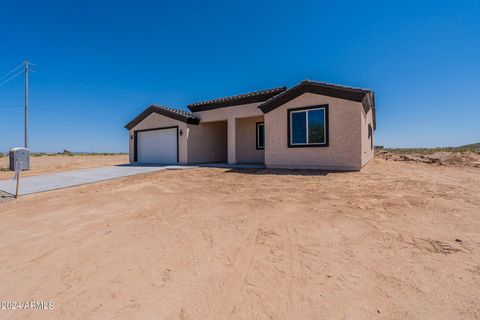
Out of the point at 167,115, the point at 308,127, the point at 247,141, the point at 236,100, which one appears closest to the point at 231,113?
the point at 236,100

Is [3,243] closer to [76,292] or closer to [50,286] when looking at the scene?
[50,286]

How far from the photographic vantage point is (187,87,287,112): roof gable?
39.8 ft

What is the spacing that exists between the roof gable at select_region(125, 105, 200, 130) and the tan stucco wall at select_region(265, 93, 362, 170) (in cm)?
549

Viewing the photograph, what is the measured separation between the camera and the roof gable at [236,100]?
12125 mm

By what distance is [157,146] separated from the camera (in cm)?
1573

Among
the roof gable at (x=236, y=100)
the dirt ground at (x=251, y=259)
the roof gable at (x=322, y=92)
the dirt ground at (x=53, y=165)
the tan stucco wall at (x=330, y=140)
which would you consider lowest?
the dirt ground at (x=251, y=259)

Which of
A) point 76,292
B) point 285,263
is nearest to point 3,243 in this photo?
point 76,292

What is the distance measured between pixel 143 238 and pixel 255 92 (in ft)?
35.7

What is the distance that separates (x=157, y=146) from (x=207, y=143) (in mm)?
3582

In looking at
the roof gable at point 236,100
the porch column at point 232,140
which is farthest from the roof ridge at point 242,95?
the porch column at point 232,140

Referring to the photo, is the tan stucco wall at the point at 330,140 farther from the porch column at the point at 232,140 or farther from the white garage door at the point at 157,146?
the white garage door at the point at 157,146

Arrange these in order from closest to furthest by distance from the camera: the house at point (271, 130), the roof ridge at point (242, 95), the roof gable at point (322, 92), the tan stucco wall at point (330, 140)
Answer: the roof gable at point (322, 92) < the tan stucco wall at point (330, 140) < the house at point (271, 130) < the roof ridge at point (242, 95)

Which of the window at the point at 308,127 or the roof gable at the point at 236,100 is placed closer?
the window at the point at 308,127

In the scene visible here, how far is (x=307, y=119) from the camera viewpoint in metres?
10.0
